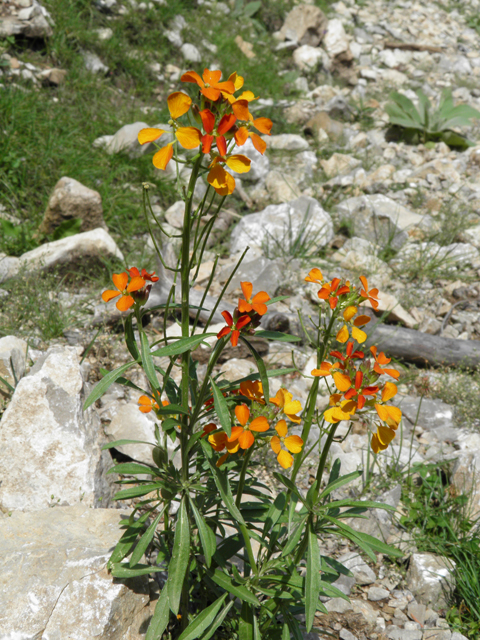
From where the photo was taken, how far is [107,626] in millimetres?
1504

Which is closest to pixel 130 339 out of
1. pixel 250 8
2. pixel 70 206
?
pixel 70 206

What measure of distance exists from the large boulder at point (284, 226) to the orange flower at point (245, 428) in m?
3.06

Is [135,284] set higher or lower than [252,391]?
higher

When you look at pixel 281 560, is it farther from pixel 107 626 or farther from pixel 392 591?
pixel 392 591

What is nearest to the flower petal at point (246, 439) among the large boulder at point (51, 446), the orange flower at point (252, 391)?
the orange flower at point (252, 391)

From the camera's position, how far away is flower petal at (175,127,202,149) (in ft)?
3.62

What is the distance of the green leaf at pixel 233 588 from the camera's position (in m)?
1.36

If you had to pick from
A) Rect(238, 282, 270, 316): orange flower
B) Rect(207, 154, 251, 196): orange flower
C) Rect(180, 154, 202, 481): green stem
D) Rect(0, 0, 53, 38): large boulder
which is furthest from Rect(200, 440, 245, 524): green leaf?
Rect(0, 0, 53, 38): large boulder

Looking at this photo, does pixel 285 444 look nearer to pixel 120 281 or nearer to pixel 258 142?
pixel 120 281

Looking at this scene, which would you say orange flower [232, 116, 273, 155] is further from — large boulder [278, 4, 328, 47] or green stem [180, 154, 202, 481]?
large boulder [278, 4, 328, 47]

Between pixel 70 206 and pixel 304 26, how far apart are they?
579 cm

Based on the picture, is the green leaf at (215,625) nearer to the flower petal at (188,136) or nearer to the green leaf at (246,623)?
the green leaf at (246,623)

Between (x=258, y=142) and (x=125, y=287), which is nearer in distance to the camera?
(x=258, y=142)

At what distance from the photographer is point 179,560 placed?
1380mm
